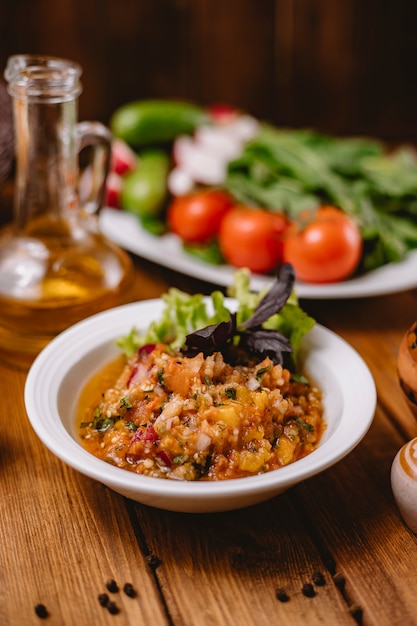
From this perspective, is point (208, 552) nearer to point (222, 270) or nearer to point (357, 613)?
point (357, 613)

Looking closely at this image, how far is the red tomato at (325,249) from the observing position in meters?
2.28

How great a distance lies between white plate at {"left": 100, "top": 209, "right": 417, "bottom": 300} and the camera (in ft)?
7.40

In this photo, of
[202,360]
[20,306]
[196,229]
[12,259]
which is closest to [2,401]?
[20,306]

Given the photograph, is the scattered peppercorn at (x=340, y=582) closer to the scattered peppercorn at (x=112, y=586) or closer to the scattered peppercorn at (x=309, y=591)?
the scattered peppercorn at (x=309, y=591)

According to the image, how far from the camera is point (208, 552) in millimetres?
1438

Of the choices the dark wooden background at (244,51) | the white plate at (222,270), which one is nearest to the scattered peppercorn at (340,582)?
the white plate at (222,270)

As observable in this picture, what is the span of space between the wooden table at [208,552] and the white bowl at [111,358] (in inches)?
3.7

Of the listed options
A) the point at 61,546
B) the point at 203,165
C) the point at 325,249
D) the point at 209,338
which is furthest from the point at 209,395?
the point at 203,165

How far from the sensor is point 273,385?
62.4 inches

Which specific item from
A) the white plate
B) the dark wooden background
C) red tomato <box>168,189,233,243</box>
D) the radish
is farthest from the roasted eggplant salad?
the dark wooden background

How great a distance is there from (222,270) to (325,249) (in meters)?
0.33

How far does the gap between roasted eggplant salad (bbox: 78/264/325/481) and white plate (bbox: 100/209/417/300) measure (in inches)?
17.7

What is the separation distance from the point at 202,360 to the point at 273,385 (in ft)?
0.51

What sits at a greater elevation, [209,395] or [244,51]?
[209,395]
